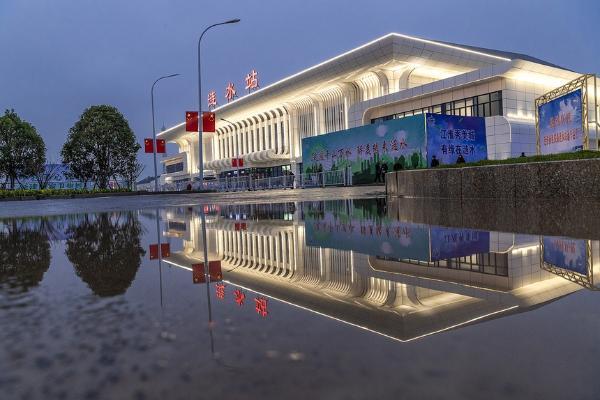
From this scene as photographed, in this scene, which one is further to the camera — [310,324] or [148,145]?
[148,145]

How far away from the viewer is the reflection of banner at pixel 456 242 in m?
3.35

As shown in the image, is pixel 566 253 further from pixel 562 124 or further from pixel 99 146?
pixel 99 146

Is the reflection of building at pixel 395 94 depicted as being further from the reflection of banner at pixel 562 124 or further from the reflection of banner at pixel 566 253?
the reflection of banner at pixel 566 253

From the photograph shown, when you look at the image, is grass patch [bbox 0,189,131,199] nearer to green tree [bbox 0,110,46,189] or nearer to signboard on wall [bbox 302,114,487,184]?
green tree [bbox 0,110,46,189]

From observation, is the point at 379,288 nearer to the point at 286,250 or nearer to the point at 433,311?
the point at 433,311

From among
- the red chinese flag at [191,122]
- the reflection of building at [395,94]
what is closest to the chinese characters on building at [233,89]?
the reflection of building at [395,94]

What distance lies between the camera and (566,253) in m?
3.16

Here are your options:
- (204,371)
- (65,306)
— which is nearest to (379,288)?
(204,371)

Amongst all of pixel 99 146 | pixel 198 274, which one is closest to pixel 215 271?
pixel 198 274

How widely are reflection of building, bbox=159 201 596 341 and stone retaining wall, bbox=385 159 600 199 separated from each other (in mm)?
4097

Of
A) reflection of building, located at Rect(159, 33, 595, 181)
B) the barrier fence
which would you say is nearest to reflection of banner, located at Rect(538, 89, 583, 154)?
the barrier fence

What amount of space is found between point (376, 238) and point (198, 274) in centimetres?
205

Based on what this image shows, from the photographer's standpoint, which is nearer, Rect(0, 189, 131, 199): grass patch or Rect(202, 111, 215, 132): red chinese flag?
Rect(202, 111, 215, 132): red chinese flag

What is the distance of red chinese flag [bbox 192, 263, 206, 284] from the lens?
2644 millimetres
